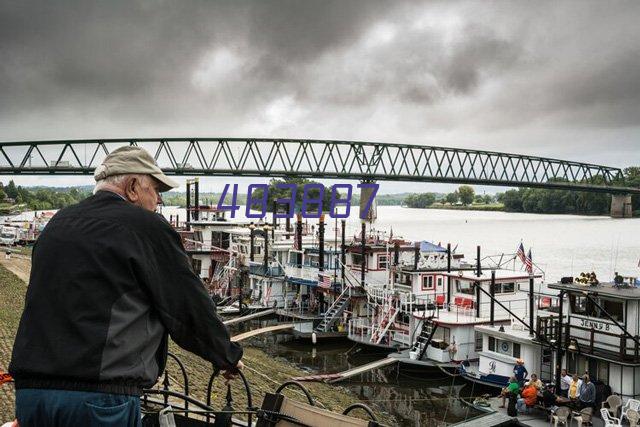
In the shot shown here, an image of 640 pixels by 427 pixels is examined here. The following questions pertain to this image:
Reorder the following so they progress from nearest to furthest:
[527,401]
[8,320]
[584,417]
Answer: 1. [584,417]
2. [527,401]
3. [8,320]

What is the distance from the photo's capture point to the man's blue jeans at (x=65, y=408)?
266 cm

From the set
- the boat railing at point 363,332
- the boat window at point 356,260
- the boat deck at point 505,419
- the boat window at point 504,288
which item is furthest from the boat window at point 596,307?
the boat window at point 356,260

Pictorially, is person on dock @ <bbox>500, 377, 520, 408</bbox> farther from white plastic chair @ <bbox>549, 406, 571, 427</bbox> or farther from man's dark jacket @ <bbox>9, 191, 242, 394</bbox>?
man's dark jacket @ <bbox>9, 191, 242, 394</bbox>

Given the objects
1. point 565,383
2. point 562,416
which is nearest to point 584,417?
point 562,416

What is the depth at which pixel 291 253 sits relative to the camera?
41.8 meters

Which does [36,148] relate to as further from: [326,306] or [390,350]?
[390,350]

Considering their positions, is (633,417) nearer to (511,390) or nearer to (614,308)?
(511,390)

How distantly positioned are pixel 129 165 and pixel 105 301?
0.73 m

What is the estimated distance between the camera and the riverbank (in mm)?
16219

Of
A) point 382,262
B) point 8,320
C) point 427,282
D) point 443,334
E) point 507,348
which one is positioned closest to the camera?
point 8,320

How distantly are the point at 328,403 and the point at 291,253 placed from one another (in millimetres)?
22216

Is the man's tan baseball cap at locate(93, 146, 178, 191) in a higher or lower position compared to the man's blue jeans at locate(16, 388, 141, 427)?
higher

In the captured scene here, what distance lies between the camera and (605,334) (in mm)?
18781

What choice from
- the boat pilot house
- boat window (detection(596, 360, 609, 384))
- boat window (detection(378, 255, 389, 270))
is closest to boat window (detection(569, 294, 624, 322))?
the boat pilot house
